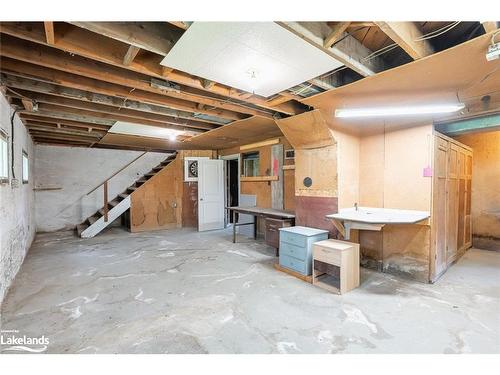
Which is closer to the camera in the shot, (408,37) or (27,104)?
(408,37)

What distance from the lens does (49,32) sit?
170cm

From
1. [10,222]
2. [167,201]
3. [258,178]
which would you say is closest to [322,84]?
[258,178]

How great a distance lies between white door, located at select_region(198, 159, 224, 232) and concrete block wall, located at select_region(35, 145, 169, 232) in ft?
7.69

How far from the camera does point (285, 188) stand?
5270 mm

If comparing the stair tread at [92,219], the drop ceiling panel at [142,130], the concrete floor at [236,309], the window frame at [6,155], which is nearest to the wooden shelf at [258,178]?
the drop ceiling panel at [142,130]

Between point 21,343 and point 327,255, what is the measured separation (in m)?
3.03

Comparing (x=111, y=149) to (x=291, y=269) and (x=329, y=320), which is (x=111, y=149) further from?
(x=329, y=320)

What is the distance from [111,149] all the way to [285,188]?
5353mm

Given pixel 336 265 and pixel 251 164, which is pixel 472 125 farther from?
pixel 251 164

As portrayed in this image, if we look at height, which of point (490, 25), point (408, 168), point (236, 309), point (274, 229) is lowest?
point (236, 309)

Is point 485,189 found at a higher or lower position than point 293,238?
higher

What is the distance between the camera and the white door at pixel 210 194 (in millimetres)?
6715

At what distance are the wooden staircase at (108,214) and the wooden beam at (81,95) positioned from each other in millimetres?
3408
